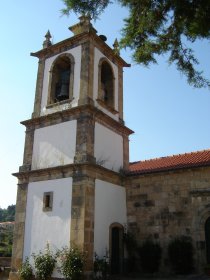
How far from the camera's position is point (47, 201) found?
13656 millimetres

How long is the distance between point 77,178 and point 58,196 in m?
1.09

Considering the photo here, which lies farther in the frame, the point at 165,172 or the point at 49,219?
the point at 165,172

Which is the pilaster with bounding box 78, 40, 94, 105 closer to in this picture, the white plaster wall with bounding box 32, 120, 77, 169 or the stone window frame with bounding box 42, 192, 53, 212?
the white plaster wall with bounding box 32, 120, 77, 169

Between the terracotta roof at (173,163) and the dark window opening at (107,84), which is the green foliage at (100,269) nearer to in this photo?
the terracotta roof at (173,163)

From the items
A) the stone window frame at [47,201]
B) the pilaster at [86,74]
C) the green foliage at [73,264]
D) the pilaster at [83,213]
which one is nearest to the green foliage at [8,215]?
the stone window frame at [47,201]

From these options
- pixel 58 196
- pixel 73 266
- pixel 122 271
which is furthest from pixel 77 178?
pixel 122 271

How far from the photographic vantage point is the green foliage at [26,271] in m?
12.8

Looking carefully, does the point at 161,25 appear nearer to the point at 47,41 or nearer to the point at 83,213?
the point at 83,213

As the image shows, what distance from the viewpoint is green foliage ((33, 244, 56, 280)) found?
1219 centimetres

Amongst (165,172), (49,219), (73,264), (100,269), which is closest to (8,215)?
(49,219)

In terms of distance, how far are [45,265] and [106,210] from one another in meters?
3.19

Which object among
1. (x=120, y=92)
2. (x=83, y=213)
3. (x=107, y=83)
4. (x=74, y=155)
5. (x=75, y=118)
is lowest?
(x=83, y=213)

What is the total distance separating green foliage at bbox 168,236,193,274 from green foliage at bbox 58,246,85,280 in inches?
142

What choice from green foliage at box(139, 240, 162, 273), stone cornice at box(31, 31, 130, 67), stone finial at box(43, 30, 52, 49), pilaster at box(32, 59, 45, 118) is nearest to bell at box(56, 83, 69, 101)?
pilaster at box(32, 59, 45, 118)
